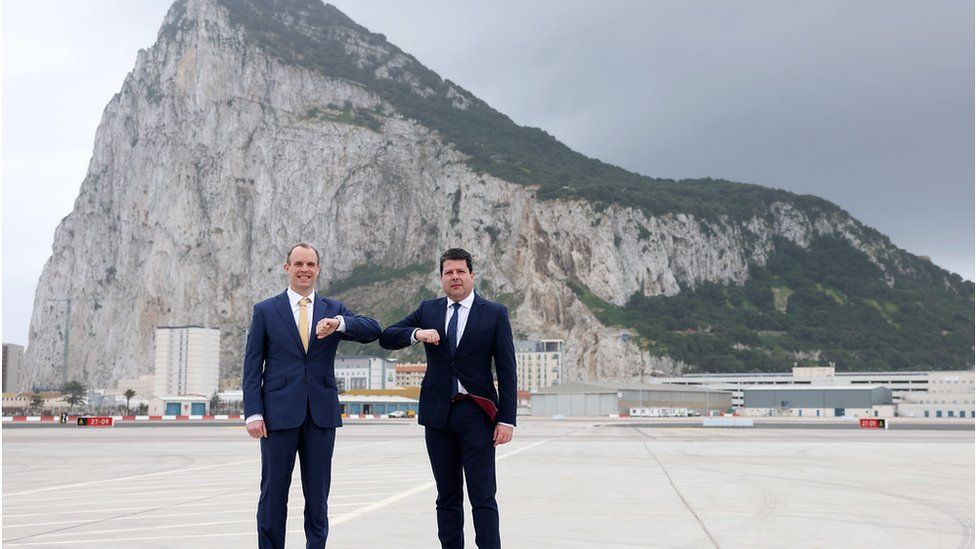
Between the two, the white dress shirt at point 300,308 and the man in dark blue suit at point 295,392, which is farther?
the white dress shirt at point 300,308

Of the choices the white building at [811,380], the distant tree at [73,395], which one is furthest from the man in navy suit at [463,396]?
the white building at [811,380]

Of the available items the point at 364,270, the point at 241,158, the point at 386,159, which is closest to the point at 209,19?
the point at 241,158

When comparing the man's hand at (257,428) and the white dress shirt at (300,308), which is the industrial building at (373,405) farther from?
the man's hand at (257,428)

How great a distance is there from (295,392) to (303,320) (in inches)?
20.5

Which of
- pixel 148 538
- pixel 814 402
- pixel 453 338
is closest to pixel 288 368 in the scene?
pixel 453 338

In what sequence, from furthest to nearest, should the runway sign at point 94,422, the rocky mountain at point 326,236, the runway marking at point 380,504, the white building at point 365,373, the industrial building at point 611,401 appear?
the rocky mountain at point 326,236 → the white building at point 365,373 → the industrial building at point 611,401 → the runway sign at point 94,422 → the runway marking at point 380,504

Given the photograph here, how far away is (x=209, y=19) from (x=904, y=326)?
547ft

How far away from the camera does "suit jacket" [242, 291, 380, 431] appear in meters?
6.21

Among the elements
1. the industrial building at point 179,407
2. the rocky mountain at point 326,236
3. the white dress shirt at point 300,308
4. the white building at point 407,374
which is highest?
the rocky mountain at point 326,236

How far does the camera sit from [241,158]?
7101 inches

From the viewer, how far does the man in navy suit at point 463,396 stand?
630 cm

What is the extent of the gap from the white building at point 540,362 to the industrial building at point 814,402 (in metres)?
40.3

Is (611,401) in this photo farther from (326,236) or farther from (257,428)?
(257,428)

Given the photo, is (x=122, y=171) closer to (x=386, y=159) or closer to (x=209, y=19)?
(x=209, y=19)
